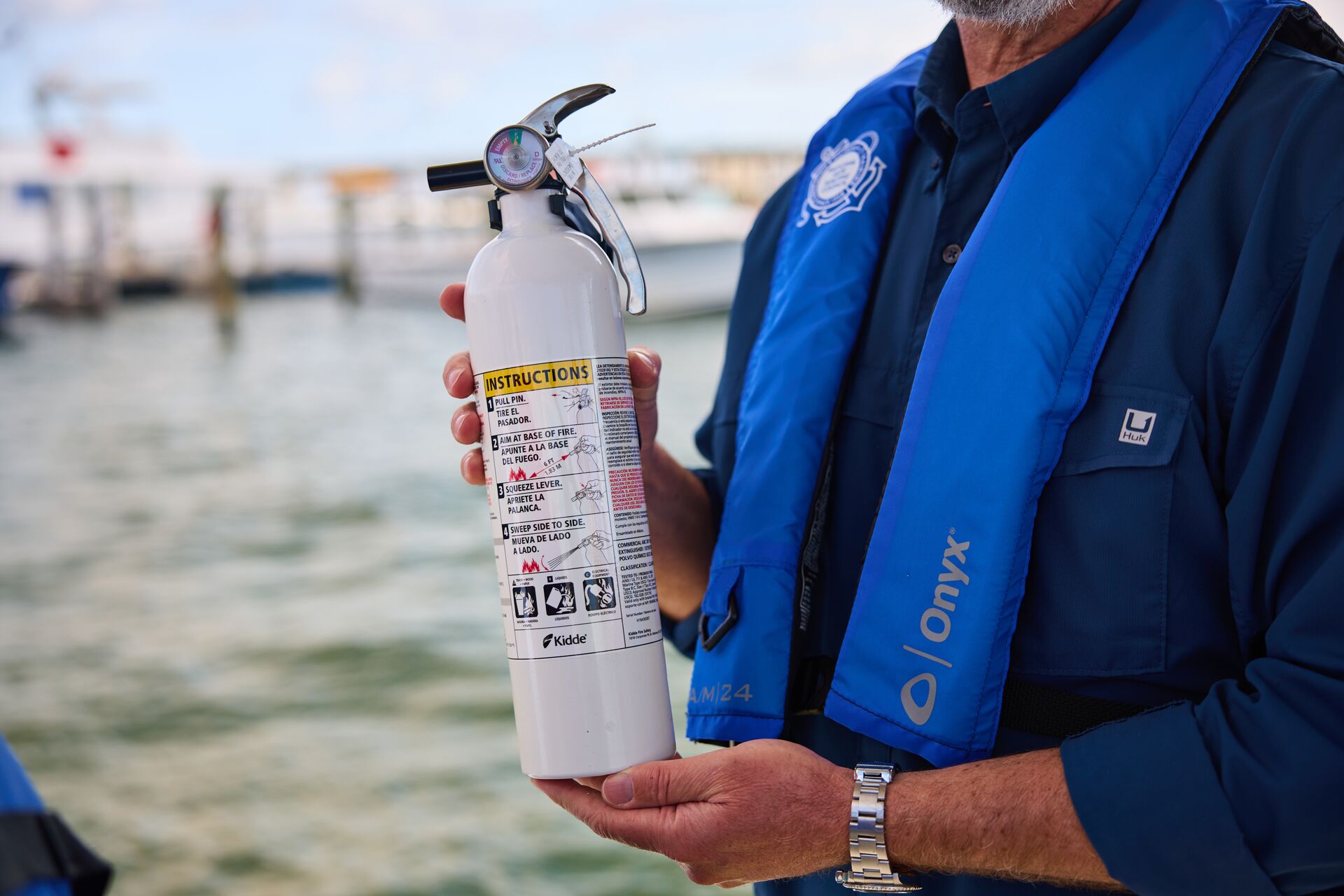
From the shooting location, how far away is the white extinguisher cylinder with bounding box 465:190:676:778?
1.20m

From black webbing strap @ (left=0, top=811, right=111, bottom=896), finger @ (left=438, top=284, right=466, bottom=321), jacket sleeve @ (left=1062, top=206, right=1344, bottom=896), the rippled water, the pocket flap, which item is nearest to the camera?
black webbing strap @ (left=0, top=811, right=111, bottom=896)

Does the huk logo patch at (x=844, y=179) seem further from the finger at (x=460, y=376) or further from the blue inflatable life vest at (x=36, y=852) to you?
the blue inflatable life vest at (x=36, y=852)

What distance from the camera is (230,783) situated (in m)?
5.03

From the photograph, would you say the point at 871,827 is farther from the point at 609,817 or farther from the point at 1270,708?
the point at 1270,708

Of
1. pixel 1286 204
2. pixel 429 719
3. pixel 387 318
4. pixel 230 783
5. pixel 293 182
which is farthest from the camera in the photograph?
pixel 293 182

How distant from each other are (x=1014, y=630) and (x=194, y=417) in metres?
13.9

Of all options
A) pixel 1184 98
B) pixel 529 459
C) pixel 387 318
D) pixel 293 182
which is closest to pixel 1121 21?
pixel 1184 98

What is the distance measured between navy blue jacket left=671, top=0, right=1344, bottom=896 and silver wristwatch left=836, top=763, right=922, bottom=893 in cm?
13

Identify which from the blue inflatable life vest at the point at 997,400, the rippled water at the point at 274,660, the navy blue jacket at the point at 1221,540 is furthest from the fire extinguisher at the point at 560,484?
the rippled water at the point at 274,660

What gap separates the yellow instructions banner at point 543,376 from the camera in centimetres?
121

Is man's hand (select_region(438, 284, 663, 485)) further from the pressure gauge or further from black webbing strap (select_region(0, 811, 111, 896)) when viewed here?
black webbing strap (select_region(0, 811, 111, 896))

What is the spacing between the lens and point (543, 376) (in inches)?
47.5

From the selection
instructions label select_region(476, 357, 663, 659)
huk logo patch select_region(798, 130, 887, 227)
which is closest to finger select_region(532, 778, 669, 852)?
instructions label select_region(476, 357, 663, 659)

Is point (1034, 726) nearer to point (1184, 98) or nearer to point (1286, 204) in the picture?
point (1286, 204)
